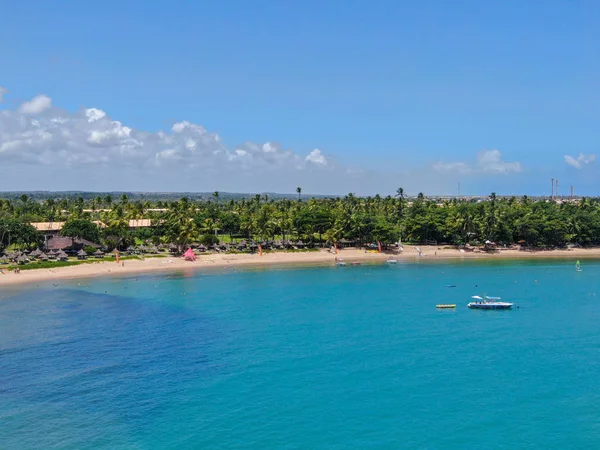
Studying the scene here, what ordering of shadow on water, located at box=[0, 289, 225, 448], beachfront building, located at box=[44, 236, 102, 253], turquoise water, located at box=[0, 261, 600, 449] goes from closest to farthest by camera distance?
1. turquoise water, located at box=[0, 261, 600, 449]
2. shadow on water, located at box=[0, 289, 225, 448]
3. beachfront building, located at box=[44, 236, 102, 253]

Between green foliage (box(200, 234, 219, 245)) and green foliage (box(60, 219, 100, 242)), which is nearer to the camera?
green foliage (box(60, 219, 100, 242))

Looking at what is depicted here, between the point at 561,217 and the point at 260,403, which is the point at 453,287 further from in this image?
the point at 561,217

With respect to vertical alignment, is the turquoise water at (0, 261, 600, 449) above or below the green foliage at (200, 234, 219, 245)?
below

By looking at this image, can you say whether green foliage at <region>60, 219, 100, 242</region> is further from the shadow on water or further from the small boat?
the small boat

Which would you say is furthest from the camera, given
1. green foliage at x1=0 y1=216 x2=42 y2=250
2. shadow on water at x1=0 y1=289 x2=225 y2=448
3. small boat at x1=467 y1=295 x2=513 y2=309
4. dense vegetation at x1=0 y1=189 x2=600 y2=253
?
dense vegetation at x1=0 y1=189 x2=600 y2=253

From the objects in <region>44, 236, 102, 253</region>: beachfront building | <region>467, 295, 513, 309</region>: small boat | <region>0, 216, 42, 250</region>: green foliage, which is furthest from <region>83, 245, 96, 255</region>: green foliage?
<region>467, 295, 513, 309</region>: small boat

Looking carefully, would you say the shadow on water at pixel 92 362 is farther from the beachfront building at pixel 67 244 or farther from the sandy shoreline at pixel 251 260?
the beachfront building at pixel 67 244

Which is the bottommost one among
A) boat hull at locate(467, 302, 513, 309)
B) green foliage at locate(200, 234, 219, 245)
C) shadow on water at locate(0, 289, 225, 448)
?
shadow on water at locate(0, 289, 225, 448)

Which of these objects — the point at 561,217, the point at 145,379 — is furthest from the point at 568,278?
the point at 145,379
